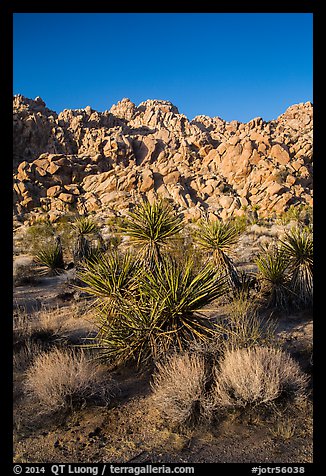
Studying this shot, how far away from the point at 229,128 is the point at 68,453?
6583 centimetres

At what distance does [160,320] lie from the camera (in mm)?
5711

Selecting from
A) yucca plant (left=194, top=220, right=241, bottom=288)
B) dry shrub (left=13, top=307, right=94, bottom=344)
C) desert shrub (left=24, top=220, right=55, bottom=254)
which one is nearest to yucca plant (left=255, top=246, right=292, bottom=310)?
yucca plant (left=194, top=220, right=241, bottom=288)

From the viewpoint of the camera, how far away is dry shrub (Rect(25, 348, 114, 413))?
4711 millimetres

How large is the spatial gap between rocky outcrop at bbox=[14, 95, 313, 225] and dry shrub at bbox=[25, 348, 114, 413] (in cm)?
3293

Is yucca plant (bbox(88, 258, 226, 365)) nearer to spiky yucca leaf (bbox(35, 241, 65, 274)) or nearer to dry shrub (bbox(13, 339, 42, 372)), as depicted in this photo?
dry shrub (bbox(13, 339, 42, 372))

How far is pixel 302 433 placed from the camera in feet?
13.2

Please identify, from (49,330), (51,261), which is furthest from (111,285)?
(51,261)

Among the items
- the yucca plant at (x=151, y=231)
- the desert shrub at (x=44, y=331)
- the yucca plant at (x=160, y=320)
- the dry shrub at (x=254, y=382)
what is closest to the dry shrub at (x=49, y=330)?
the desert shrub at (x=44, y=331)

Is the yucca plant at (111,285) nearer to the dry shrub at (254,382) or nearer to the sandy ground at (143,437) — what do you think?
the sandy ground at (143,437)

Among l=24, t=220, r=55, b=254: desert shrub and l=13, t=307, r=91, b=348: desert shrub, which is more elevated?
l=24, t=220, r=55, b=254: desert shrub

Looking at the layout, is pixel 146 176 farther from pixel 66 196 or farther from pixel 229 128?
pixel 229 128
